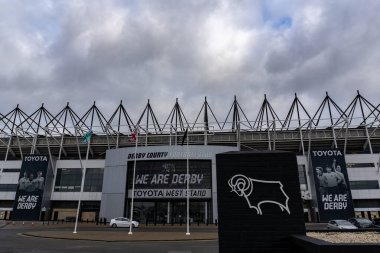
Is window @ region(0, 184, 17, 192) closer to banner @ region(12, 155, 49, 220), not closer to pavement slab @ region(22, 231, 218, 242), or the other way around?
banner @ region(12, 155, 49, 220)

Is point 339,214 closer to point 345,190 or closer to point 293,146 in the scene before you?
point 345,190

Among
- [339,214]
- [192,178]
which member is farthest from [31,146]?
[339,214]

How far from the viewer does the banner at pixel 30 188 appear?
209ft

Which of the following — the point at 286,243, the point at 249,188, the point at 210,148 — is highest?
the point at 210,148

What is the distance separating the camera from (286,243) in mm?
11383

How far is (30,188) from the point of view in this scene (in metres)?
65.3

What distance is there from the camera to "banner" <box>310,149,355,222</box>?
183 feet

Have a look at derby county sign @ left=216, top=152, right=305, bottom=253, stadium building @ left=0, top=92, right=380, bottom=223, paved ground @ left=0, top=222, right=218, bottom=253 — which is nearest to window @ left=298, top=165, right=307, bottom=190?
stadium building @ left=0, top=92, right=380, bottom=223

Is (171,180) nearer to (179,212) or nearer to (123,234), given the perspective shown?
(179,212)

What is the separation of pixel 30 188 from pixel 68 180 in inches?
308

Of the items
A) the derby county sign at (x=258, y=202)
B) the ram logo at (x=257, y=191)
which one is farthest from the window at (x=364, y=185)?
the ram logo at (x=257, y=191)

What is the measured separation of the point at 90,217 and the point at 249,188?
205 ft

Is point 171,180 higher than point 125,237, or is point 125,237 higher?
A: point 171,180

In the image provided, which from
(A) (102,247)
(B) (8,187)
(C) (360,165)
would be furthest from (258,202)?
(B) (8,187)
